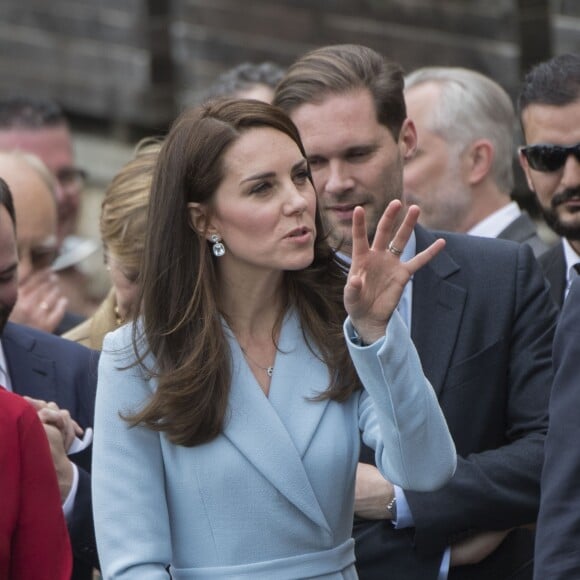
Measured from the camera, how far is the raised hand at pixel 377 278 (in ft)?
11.2

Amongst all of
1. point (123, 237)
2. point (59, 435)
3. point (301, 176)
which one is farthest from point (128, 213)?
point (301, 176)

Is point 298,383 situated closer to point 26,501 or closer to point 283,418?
point 283,418

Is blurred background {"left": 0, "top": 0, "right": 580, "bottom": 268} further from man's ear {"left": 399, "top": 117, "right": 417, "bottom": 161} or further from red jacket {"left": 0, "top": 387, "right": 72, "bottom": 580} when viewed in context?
red jacket {"left": 0, "top": 387, "right": 72, "bottom": 580}

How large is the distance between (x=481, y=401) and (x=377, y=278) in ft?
3.10

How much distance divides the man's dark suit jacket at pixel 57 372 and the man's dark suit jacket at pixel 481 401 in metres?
0.86

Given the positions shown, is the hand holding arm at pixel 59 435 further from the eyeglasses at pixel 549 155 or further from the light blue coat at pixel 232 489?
the eyeglasses at pixel 549 155

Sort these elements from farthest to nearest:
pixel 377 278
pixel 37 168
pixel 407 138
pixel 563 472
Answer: pixel 37 168, pixel 407 138, pixel 377 278, pixel 563 472

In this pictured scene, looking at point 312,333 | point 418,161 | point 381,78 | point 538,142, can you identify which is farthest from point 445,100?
point 312,333

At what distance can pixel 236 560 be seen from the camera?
3668 mm

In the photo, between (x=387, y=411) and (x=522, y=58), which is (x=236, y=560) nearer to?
(x=387, y=411)

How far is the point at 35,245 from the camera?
6.23m

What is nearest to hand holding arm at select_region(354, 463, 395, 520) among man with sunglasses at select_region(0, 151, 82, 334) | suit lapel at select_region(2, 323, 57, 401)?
suit lapel at select_region(2, 323, 57, 401)

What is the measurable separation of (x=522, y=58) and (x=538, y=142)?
164 inches

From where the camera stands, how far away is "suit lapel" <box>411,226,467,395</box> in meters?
4.30
